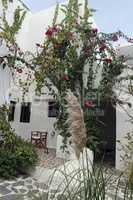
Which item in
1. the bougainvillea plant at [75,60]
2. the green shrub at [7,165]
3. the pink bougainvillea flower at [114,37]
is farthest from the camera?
the pink bougainvillea flower at [114,37]

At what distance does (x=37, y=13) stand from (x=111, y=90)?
5.93 meters

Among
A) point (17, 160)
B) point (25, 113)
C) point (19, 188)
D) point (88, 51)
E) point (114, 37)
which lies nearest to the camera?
point (19, 188)

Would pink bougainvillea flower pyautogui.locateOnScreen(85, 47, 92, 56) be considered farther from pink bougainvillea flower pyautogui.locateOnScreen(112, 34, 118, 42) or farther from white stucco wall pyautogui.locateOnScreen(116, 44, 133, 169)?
white stucco wall pyautogui.locateOnScreen(116, 44, 133, 169)

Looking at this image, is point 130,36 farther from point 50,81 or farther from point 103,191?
point 103,191

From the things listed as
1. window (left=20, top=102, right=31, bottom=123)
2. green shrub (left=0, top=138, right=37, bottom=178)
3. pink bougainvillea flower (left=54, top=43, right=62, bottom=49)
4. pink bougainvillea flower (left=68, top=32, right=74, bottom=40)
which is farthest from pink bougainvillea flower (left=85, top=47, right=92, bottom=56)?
window (left=20, top=102, right=31, bottom=123)

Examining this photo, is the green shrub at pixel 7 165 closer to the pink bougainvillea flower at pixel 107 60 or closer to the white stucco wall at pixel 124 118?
the white stucco wall at pixel 124 118

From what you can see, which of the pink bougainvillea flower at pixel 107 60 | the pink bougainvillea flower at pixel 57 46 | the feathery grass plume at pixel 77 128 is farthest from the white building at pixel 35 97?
the feathery grass plume at pixel 77 128

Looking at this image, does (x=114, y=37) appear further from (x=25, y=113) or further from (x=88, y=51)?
(x=25, y=113)

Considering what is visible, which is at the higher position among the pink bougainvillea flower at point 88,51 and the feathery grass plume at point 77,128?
the pink bougainvillea flower at point 88,51

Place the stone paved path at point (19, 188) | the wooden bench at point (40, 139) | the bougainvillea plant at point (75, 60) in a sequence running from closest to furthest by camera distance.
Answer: the stone paved path at point (19, 188)
the bougainvillea plant at point (75, 60)
the wooden bench at point (40, 139)

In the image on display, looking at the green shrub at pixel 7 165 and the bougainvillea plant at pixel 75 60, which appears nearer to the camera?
the green shrub at pixel 7 165

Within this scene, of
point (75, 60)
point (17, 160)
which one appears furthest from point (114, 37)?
point (17, 160)

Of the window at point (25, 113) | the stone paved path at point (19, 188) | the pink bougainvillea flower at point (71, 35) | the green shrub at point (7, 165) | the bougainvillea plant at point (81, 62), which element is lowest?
the stone paved path at point (19, 188)

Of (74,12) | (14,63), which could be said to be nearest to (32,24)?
(74,12)
